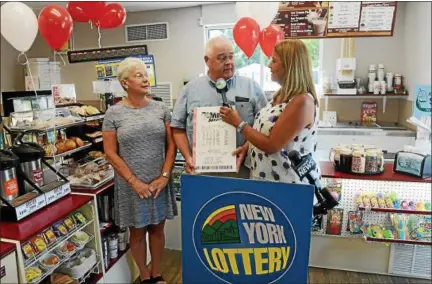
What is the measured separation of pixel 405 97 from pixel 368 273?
2.77 metres

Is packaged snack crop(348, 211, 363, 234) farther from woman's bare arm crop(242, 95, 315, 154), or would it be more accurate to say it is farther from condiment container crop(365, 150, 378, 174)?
woman's bare arm crop(242, 95, 315, 154)

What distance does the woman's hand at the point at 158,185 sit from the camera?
2158mm

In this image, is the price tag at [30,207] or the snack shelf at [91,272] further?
the snack shelf at [91,272]

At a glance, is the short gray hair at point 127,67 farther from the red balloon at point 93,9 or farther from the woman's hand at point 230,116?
the red balloon at point 93,9

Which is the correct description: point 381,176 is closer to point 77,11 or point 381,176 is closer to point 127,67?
point 127,67

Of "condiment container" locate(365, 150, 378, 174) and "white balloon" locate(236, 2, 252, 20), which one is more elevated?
"white balloon" locate(236, 2, 252, 20)

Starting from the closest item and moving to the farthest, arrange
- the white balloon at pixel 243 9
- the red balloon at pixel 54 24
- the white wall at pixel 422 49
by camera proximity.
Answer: the white wall at pixel 422 49 < the red balloon at pixel 54 24 < the white balloon at pixel 243 9

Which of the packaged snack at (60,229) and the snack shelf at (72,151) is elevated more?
the snack shelf at (72,151)

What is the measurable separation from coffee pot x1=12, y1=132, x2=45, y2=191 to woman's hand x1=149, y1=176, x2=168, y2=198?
24.8 inches

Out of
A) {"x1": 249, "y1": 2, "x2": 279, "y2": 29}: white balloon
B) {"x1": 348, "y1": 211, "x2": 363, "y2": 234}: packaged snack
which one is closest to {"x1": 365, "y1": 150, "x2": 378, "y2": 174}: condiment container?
{"x1": 348, "y1": 211, "x2": 363, "y2": 234}: packaged snack

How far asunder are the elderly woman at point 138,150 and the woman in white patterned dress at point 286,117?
2.09 ft

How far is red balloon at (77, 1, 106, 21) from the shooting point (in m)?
3.27

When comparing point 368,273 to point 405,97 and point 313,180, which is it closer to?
point 313,180

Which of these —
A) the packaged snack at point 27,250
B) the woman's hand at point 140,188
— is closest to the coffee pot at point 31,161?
the packaged snack at point 27,250
